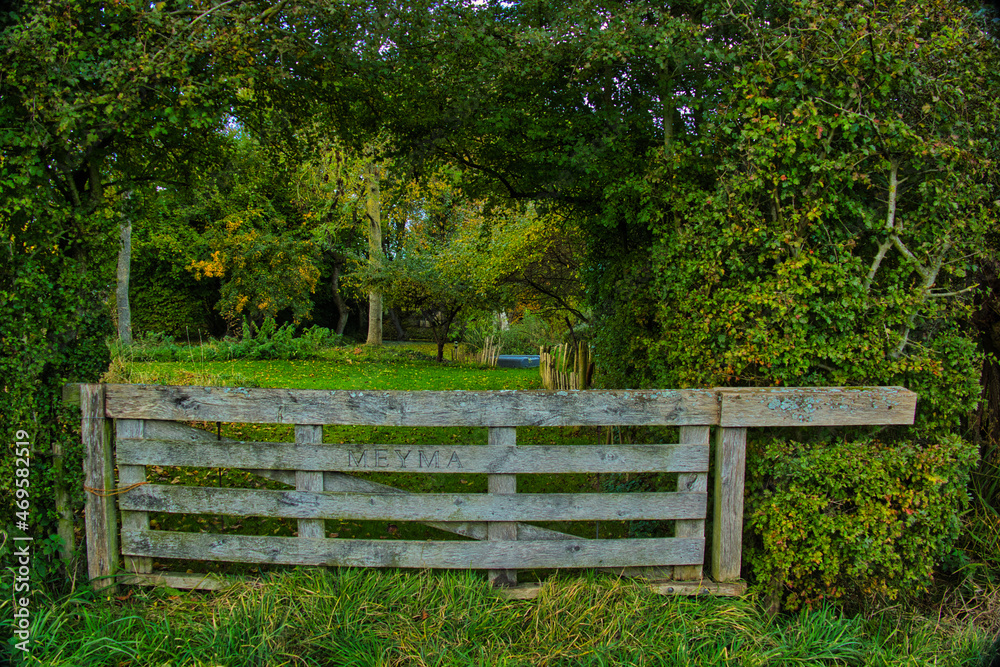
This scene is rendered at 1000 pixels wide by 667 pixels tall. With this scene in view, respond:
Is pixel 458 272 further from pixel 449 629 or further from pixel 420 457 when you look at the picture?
pixel 449 629

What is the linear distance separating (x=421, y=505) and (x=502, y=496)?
19.2 inches

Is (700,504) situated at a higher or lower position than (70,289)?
lower

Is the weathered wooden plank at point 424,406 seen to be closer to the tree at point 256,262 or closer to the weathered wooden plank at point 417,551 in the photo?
the weathered wooden plank at point 417,551

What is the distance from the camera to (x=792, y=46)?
3.56 meters

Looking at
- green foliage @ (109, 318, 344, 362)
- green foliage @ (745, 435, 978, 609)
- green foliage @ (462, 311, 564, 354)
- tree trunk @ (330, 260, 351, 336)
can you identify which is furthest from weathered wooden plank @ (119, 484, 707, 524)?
tree trunk @ (330, 260, 351, 336)

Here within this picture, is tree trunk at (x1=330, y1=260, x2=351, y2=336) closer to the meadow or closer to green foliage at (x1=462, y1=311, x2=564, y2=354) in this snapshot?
green foliage at (x1=462, y1=311, x2=564, y2=354)

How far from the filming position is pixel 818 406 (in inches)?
135

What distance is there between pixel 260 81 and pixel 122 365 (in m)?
6.16

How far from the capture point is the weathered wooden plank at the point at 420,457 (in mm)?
3416

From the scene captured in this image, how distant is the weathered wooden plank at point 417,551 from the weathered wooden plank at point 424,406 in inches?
28.9

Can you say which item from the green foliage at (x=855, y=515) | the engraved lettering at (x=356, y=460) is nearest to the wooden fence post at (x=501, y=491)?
the engraved lettering at (x=356, y=460)

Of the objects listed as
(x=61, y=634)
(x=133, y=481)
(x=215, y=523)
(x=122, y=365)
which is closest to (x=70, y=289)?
(x=133, y=481)

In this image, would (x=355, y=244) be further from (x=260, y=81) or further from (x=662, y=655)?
(x=662, y=655)

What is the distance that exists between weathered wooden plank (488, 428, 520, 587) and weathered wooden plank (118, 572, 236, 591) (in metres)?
1.57
